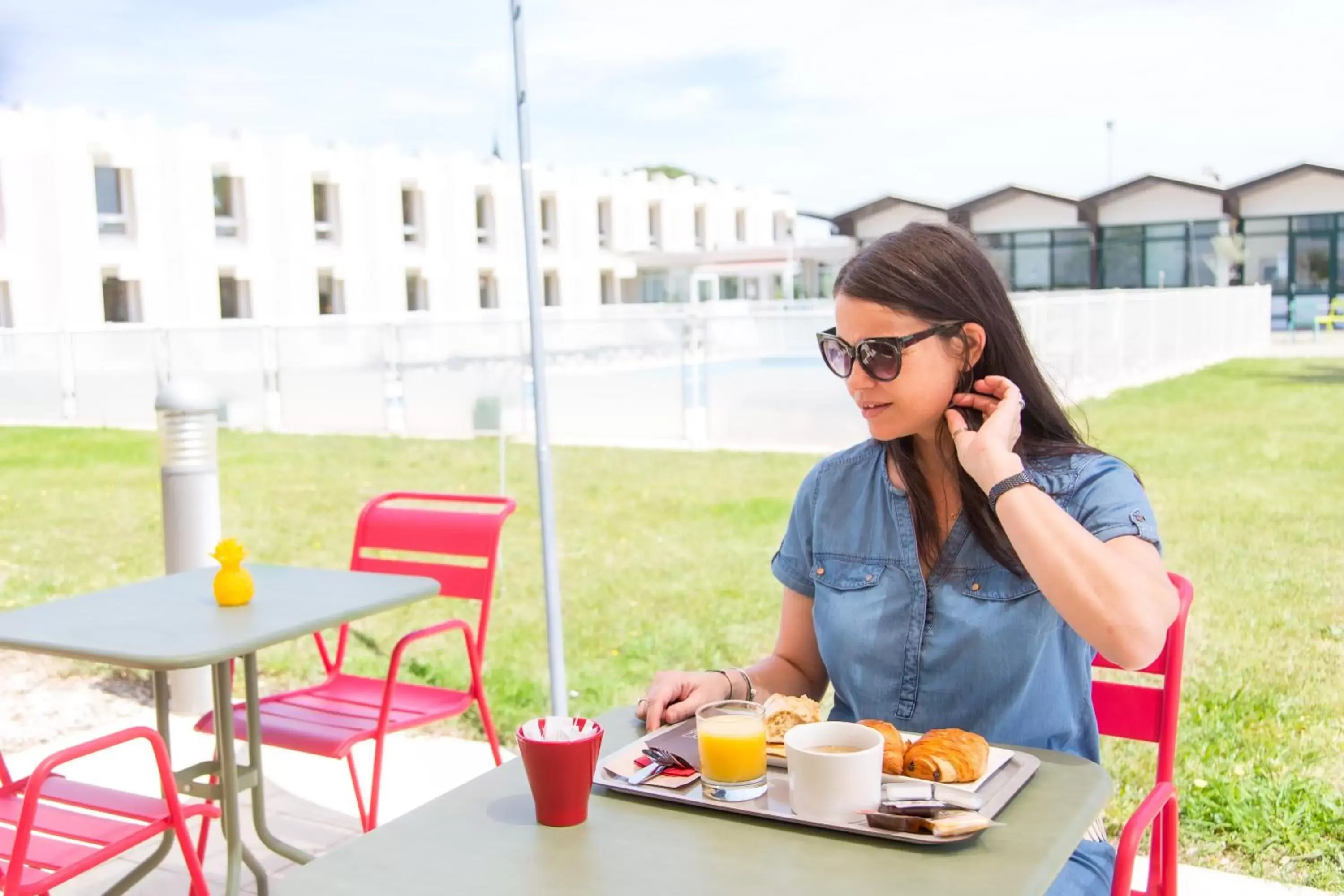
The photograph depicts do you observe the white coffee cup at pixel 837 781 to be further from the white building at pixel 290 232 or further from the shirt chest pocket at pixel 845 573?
the white building at pixel 290 232

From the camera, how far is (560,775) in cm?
131

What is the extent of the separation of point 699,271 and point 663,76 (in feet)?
110

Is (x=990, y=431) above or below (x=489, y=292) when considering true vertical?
below

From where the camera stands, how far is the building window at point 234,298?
26.7 meters

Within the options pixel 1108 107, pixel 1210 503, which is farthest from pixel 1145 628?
pixel 1108 107

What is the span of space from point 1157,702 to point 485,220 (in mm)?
31645

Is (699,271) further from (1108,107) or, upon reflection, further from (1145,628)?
(1145,628)

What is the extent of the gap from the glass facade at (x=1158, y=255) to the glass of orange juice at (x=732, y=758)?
14.2 metres

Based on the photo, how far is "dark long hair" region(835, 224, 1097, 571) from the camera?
172cm

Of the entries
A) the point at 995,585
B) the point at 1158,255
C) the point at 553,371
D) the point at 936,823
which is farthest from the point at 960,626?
the point at 1158,255

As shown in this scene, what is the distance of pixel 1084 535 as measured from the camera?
1.53 m

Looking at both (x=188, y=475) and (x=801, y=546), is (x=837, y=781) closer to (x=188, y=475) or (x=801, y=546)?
(x=801, y=546)

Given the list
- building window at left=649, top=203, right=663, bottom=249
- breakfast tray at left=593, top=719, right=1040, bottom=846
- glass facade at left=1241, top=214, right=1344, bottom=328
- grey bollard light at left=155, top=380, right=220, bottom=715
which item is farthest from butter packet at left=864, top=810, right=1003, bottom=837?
building window at left=649, top=203, right=663, bottom=249

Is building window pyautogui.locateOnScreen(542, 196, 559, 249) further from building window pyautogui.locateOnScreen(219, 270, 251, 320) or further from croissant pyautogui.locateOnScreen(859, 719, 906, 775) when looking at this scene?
croissant pyautogui.locateOnScreen(859, 719, 906, 775)
